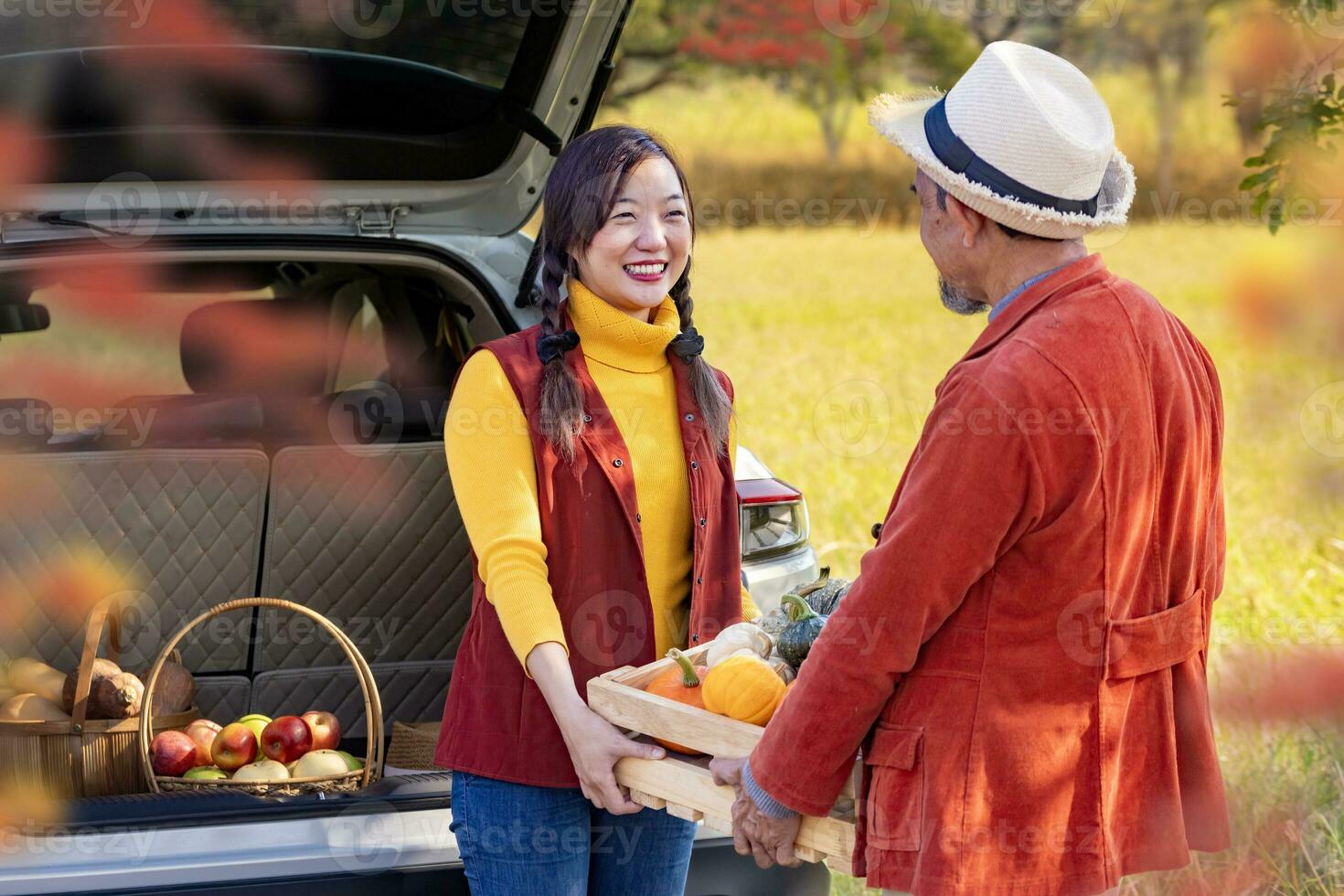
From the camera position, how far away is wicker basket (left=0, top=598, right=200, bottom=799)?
97.6 inches

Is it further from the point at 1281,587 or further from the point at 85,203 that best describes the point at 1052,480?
the point at 1281,587

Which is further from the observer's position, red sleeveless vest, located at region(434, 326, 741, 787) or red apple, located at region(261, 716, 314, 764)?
red apple, located at region(261, 716, 314, 764)

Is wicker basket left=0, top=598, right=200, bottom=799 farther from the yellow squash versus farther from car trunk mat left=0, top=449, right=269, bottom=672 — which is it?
the yellow squash

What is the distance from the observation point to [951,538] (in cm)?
141

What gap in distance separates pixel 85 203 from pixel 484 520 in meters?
1.67

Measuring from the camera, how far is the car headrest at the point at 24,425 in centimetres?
295

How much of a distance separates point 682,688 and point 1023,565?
52 centimetres

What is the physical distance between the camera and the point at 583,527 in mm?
1887

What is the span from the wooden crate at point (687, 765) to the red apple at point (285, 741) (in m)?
0.98

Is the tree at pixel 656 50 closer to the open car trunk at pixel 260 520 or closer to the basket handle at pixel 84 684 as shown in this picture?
the open car trunk at pixel 260 520

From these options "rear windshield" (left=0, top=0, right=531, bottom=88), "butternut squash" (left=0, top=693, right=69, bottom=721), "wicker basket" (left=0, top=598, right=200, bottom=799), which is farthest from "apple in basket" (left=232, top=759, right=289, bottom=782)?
"rear windshield" (left=0, top=0, right=531, bottom=88)

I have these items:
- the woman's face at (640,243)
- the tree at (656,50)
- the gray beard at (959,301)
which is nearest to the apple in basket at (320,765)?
the woman's face at (640,243)

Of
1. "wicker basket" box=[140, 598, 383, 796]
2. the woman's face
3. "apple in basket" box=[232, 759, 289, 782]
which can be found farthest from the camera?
"apple in basket" box=[232, 759, 289, 782]

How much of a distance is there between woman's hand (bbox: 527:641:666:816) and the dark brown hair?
0.90ft
